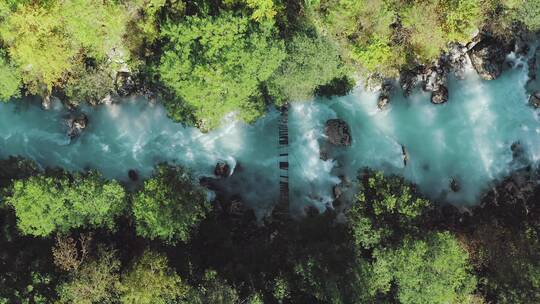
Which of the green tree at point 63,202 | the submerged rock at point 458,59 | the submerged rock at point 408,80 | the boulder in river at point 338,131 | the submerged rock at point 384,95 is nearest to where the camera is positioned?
the green tree at point 63,202

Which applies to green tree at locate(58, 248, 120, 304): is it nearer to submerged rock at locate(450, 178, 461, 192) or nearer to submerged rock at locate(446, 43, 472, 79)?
submerged rock at locate(450, 178, 461, 192)

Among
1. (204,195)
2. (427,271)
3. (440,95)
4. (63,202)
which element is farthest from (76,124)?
(440,95)

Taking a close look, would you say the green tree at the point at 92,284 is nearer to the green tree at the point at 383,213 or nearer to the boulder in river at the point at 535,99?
the green tree at the point at 383,213

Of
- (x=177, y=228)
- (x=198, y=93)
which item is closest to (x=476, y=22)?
(x=198, y=93)

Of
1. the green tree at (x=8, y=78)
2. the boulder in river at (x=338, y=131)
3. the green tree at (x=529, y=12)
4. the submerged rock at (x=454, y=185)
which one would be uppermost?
the green tree at (x=529, y=12)

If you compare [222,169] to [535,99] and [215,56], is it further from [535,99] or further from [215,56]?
[535,99]

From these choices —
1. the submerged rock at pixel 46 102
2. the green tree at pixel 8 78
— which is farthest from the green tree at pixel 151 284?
the submerged rock at pixel 46 102
